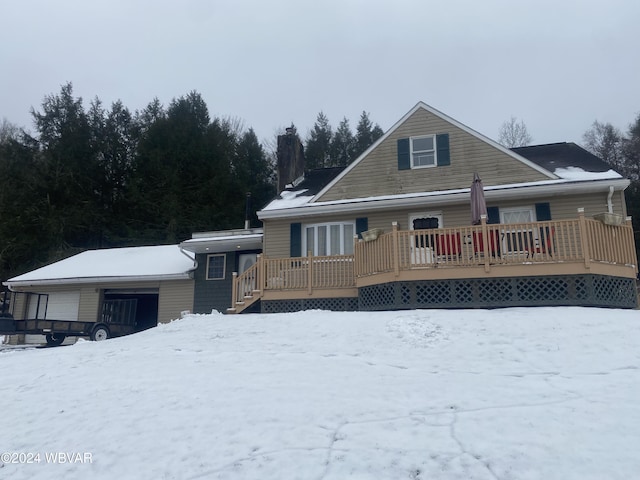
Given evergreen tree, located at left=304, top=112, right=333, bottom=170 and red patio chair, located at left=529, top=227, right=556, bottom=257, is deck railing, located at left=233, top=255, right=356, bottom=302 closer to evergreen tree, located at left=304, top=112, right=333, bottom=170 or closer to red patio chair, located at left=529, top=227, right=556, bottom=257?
red patio chair, located at left=529, top=227, right=556, bottom=257

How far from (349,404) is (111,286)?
58.5 ft

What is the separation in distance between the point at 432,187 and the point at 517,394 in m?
9.93

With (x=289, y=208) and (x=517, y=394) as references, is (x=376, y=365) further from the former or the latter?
(x=289, y=208)

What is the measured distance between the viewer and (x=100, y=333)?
19.2 metres

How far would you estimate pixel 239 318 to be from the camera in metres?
12.9

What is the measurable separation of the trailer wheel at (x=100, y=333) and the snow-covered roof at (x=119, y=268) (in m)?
2.28

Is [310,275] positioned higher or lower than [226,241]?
lower

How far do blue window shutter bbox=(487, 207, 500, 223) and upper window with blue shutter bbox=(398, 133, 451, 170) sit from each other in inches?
87.9

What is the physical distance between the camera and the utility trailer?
1764cm

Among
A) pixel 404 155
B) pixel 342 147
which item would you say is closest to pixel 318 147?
pixel 342 147

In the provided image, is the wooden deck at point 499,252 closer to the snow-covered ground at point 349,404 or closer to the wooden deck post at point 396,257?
the wooden deck post at point 396,257

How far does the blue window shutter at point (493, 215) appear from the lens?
14469 mm

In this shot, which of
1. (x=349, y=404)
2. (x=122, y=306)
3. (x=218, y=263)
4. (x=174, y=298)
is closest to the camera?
(x=349, y=404)

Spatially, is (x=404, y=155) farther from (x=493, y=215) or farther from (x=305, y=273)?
(x=305, y=273)
